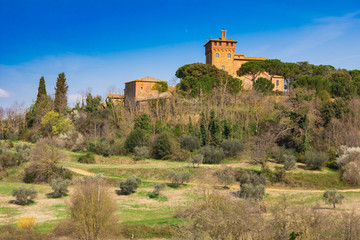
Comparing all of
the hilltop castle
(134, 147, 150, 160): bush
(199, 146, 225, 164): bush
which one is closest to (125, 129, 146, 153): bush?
(134, 147, 150, 160): bush

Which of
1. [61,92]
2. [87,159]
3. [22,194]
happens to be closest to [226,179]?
[22,194]

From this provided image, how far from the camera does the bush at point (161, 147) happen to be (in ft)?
105

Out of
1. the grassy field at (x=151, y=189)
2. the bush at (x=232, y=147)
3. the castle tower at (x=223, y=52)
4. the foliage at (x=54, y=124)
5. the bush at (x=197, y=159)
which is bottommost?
the grassy field at (x=151, y=189)

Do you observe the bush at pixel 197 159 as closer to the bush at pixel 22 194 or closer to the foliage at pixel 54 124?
the bush at pixel 22 194

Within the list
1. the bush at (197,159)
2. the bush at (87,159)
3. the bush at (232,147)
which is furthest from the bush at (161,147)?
the bush at (87,159)

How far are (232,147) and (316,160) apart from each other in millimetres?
7853

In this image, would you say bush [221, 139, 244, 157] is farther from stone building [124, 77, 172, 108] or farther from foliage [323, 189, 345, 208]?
stone building [124, 77, 172, 108]

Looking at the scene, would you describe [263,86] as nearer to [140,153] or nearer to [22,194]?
[140,153]

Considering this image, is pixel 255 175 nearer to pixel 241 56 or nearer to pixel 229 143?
pixel 229 143

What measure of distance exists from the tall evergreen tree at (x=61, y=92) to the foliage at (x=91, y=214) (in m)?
37.2

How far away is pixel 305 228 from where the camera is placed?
9.58 meters

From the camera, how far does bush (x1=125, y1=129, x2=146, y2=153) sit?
33.1 meters

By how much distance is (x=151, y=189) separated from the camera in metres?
22.6

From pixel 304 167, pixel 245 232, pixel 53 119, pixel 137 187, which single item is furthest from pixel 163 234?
pixel 53 119
